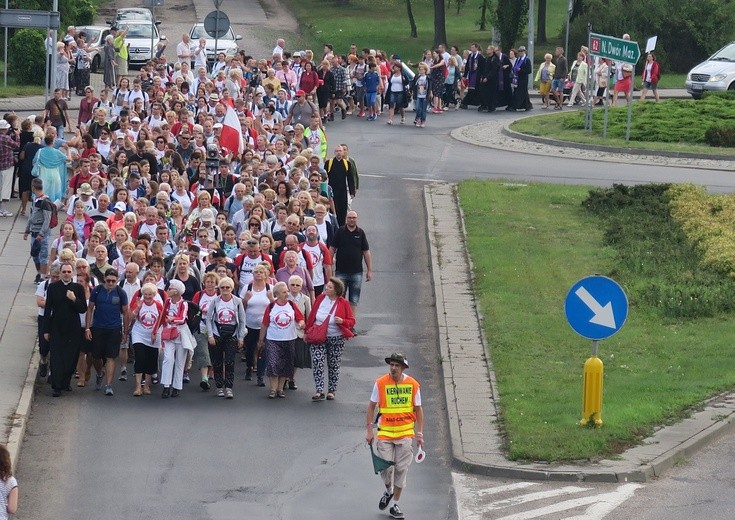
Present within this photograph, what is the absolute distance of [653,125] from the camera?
39.2 m

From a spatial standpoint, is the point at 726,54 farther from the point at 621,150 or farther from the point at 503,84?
the point at 621,150

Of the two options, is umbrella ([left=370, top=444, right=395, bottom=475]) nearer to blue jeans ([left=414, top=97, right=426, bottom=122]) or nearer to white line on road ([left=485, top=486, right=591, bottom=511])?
white line on road ([left=485, top=486, right=591, bottom=511])

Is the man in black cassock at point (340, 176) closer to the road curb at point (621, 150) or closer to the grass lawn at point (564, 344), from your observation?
the grass lawn at point (564, 344)

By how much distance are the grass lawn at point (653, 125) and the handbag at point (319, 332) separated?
2040cm

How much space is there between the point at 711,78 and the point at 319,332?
30.3m

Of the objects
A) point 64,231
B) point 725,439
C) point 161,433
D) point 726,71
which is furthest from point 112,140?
point 726,71

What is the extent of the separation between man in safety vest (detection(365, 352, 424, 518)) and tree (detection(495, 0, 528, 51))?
4120cm

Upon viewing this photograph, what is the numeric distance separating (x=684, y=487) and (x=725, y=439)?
1.77 meters

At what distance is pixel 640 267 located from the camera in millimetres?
24234

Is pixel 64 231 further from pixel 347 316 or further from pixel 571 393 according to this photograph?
pixel 571 393

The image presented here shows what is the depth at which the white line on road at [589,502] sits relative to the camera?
14.3 m

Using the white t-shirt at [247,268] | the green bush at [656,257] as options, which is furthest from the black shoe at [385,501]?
the green bush at [656,257]

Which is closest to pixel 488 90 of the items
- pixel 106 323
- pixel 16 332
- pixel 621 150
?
pixel 621 150

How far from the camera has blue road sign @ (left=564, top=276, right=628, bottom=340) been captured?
1630 centimetres
